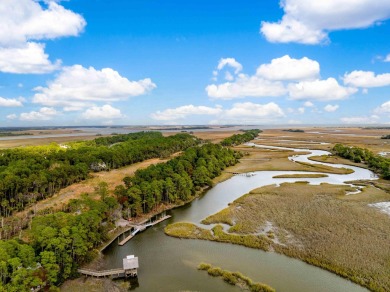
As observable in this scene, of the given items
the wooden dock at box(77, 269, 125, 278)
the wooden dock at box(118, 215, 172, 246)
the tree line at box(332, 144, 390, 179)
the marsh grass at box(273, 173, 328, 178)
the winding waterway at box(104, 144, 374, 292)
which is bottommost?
the winding waterway at box(104, 144, 374, 292)

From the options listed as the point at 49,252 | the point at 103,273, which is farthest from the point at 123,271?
the point at 49,252

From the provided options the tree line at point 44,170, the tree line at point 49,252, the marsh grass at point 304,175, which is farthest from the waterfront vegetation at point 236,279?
the marsh grass at point 304,175

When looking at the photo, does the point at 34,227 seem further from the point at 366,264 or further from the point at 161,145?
the point at 161,145

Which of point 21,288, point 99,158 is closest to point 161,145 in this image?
point 99,158

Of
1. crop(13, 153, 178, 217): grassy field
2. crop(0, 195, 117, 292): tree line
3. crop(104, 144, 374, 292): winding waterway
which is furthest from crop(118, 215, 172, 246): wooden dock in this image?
crop(13, 153, 178, 217): grassy field

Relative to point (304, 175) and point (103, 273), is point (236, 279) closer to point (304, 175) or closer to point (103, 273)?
point (103, 273)

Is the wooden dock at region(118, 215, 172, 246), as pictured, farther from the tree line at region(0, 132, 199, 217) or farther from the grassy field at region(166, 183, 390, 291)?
the tree line at region(0, 132, 199, 217)
